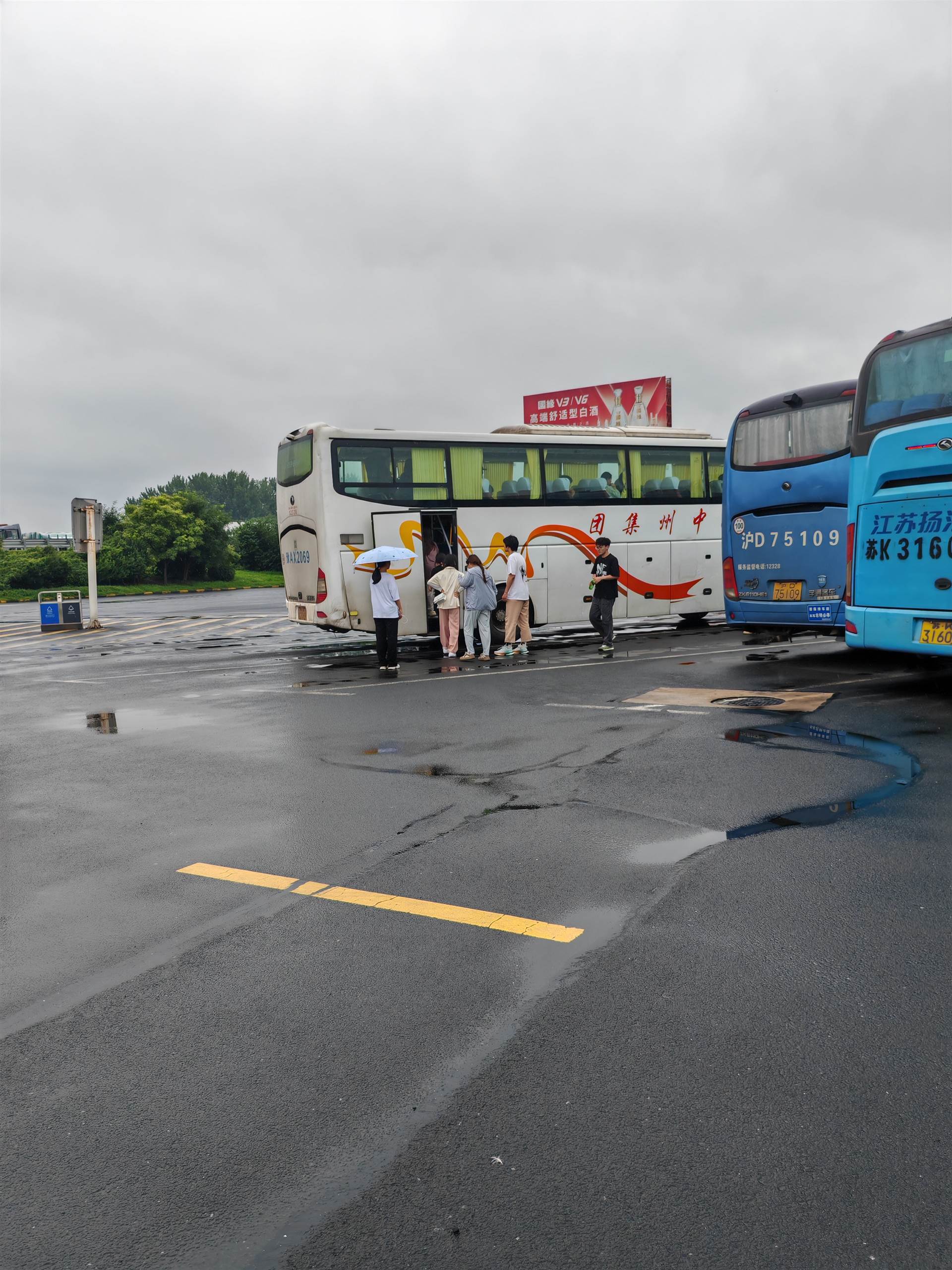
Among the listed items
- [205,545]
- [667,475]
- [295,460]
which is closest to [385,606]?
[295,460]

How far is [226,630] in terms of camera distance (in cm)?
2359

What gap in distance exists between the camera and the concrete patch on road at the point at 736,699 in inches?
390

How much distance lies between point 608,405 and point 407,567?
39214 millimetres

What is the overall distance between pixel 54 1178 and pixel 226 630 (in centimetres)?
2137

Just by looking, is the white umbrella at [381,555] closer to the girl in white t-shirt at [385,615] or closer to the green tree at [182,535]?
the girl in white t-shirt at [385,615]

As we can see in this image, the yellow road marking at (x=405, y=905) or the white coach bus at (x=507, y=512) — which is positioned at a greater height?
the white coach bus at (x=507, y=512)

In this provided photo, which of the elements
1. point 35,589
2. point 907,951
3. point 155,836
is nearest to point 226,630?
point 155,836

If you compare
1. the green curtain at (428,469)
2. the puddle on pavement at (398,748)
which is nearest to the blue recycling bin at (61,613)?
the green curtain at (428,469)

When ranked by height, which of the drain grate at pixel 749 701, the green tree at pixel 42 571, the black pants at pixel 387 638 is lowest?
the drain grate at pixel 749 701

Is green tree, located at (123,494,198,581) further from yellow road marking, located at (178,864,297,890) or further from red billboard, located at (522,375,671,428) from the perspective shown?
yellow road marking, located at (178,864,297,890)

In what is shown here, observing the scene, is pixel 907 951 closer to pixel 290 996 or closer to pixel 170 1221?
pixel 290 996

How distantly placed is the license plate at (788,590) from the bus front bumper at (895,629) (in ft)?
11.0

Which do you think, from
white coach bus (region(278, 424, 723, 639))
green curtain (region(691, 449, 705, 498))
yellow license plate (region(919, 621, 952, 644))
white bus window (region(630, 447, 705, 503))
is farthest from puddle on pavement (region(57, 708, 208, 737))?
green curtain (region(691, 449, 705, 498))

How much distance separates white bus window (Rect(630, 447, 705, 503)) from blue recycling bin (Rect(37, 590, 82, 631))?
44.9 ft
